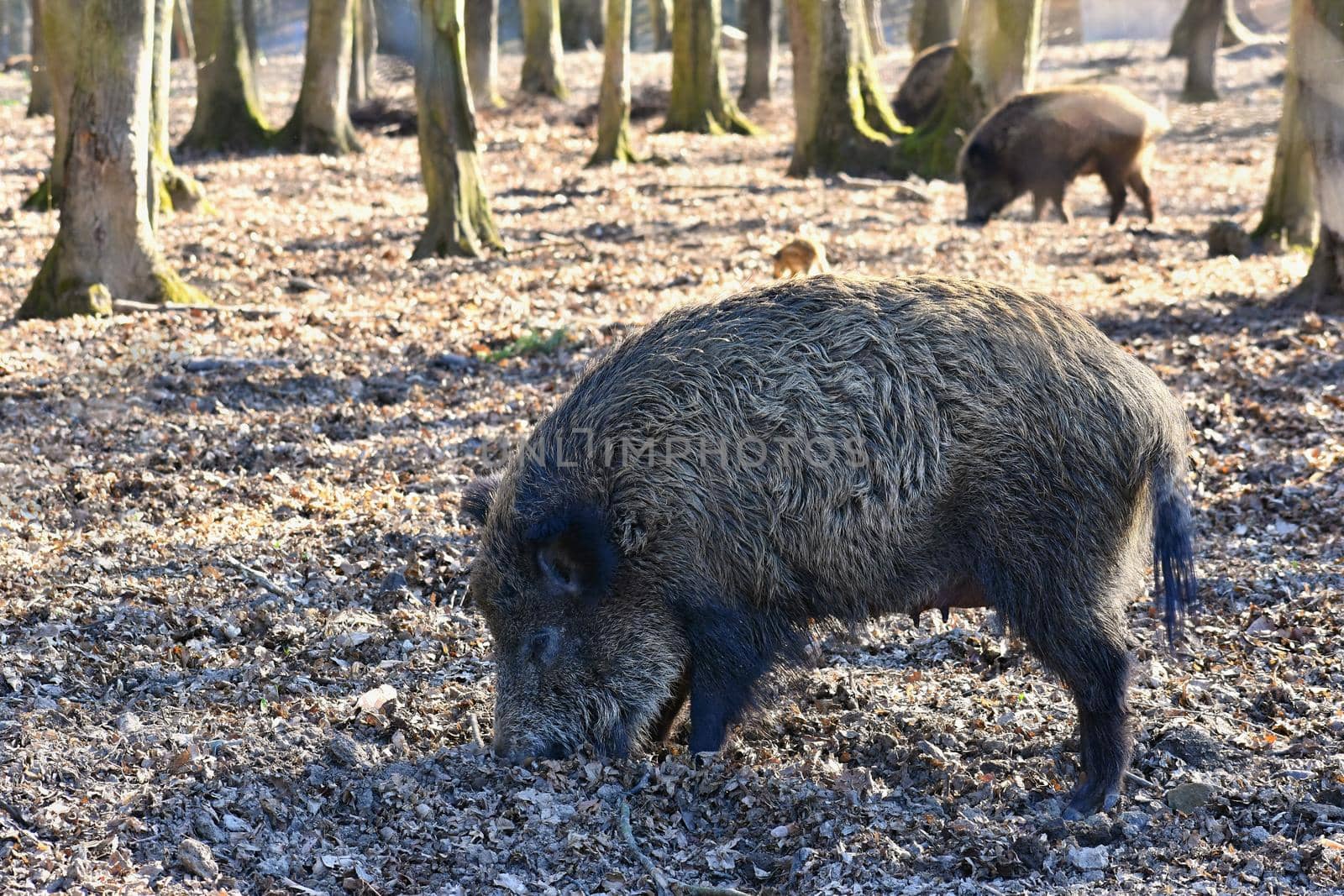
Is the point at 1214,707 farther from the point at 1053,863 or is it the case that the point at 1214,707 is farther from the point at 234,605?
the point at 234,605

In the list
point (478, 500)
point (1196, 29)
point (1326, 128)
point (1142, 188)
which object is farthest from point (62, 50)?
point (1196, 29)

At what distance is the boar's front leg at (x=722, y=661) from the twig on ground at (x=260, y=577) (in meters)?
2.17

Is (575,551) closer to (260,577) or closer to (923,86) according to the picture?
(260,577)

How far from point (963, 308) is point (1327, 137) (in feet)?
21.1

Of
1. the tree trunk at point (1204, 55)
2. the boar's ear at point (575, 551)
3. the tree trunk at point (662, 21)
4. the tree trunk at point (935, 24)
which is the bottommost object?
the boar's ear at point (575, 551)

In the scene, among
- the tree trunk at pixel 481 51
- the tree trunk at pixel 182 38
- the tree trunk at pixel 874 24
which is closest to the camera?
the tree trunk at pixel 481 51

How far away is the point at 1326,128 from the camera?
9461 mm

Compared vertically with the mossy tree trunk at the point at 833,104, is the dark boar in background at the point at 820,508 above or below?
below

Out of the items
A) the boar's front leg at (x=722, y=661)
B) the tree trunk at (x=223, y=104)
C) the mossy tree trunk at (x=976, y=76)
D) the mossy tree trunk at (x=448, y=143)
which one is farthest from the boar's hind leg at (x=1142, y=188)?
the tree trunk at (x=223, y=104)

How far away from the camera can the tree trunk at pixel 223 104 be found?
19703 mm

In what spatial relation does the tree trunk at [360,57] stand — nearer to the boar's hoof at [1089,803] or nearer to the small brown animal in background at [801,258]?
the small brown animal in background at [801,258]

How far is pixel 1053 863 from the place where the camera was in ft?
12.9

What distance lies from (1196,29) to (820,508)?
75.7 ft

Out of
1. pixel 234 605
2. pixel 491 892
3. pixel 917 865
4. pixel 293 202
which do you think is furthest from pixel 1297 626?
pixel 293 202
